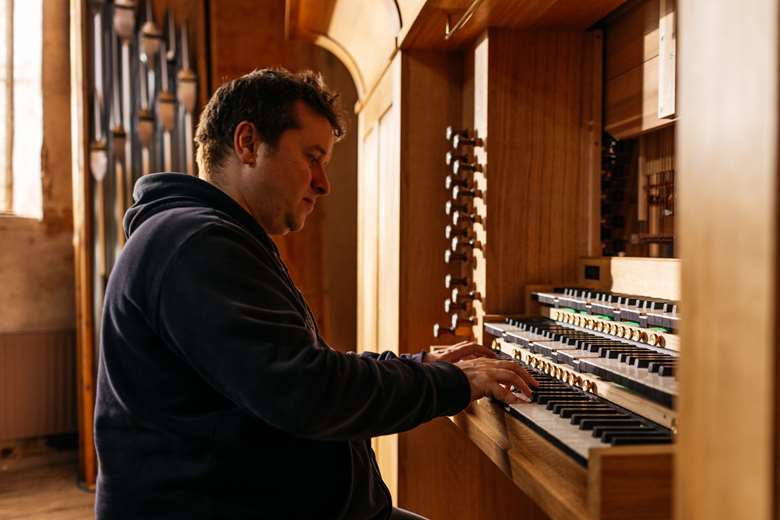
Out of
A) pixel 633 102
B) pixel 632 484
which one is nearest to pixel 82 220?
pixel 633 102

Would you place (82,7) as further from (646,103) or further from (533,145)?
(646,103)

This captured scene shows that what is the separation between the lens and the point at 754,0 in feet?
→ 2.10

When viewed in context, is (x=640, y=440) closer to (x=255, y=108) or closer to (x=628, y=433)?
(x=628, y=433)

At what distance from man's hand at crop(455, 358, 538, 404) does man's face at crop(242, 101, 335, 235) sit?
512 mm

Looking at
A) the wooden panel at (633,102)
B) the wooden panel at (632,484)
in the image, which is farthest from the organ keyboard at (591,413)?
the wooden panel at (633,102)

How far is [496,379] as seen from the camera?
1504mm

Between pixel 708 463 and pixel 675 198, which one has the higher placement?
pixel 675 198

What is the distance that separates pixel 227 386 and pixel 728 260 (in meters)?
0.82

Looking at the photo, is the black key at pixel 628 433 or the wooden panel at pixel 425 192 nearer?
the black key at pixel 628 433

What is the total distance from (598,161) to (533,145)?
8.7 inches

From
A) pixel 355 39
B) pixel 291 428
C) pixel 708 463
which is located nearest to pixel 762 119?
pixel 708 463

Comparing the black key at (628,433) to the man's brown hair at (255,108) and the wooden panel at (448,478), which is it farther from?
the wooden panel at (448,478)

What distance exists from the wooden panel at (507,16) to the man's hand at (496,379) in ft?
3.64

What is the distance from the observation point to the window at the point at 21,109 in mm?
4293
